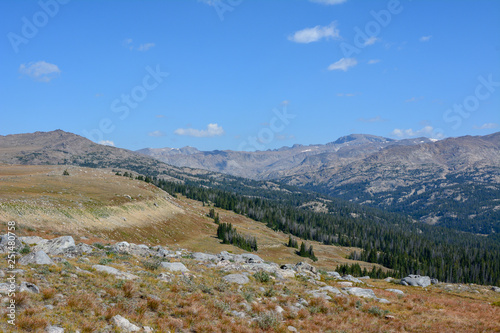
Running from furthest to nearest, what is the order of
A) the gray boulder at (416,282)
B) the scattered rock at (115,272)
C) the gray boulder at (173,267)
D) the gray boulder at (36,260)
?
the gray boulder at (416,282) → the gray boulder at (173,267) → the scattered rock at (115,272) → the gray boulder at (36,260)

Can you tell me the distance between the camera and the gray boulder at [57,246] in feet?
90.6

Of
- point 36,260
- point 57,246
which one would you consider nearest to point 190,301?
point 36,260

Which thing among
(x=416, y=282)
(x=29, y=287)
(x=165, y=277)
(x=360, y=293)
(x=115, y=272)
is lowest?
(x=416, y=282)

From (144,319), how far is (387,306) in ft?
64.2

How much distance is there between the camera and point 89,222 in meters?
65.5

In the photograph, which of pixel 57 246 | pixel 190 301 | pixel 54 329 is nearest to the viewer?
pixel 54 329

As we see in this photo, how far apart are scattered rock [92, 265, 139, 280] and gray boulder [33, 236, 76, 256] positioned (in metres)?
8.03

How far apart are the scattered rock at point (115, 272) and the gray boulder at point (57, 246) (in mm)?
8031

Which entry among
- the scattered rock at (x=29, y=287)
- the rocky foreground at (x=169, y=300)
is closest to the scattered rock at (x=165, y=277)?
the rocky foreground at (x=169, y=300)

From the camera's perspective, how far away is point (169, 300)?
18250 mm

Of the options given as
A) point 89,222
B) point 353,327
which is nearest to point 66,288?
point 353,327

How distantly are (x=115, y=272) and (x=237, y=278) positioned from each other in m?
10.2

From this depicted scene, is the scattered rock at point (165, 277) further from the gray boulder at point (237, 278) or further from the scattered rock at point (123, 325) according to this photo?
the scattered rock at point (123, 325)

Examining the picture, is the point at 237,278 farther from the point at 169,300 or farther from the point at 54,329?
the point at 54,329
